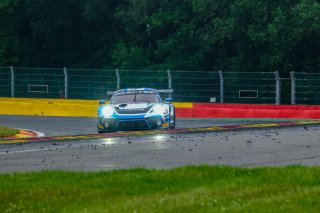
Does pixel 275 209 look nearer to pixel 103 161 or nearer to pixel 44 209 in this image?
pixel 44 209

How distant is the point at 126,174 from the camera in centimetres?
1209

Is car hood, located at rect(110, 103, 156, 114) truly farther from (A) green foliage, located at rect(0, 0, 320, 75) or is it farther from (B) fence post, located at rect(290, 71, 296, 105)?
(A) green foliage, located at rect(0, 0, 320, 75)

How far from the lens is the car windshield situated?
2467cm

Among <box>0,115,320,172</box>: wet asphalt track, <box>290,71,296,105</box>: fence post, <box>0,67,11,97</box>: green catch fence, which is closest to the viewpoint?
<box>0,115,320,172</box>: wet asphalt track

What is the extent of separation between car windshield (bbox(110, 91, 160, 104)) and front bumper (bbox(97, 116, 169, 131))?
935 millimetres

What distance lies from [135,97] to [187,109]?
858cm

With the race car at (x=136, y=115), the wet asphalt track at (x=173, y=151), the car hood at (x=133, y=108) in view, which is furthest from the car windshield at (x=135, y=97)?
the wet asphalt track at (x=173, y=151)

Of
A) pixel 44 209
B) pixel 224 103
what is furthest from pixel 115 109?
pixel 44 209

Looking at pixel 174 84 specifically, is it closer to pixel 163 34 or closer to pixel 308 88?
pixel 308 88

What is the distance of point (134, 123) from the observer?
23703mm

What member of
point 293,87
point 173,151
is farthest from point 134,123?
point 293,87

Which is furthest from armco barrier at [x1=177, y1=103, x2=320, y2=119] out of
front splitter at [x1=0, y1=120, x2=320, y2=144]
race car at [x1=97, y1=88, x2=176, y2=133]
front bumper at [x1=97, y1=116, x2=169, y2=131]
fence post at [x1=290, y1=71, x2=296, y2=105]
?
front bumper at [x1=97, y1=116, x2=169, y2=131]

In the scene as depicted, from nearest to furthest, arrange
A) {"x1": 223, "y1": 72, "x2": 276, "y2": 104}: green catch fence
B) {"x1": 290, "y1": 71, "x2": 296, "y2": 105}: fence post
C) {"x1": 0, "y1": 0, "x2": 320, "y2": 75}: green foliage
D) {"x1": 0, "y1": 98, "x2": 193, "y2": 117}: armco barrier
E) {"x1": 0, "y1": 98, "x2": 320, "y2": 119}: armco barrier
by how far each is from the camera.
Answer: {"x1": 0, "y1": 98, "x2": 320, "y2": 119}: armco barrier < {"x1": 290, "y1": 71, "x2": 296, "y2": 105}: fence post < {"x1": 223, "y1": 72, "x2": 276, "y2": 104}: green catch fence < {"x1": 0, "y1": 98, "x2": 193, "y2": 117}: armco barrier < {"x1": 0, "y1": 0, "x2": 320, "y2": 75}: green foliage

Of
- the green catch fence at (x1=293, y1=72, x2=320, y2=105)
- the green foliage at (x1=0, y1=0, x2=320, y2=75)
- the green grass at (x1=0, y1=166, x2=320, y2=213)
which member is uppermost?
the green foliage at (x1=0, y1=0, x2=320, y2=75)
